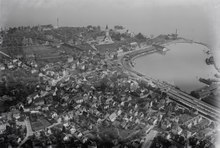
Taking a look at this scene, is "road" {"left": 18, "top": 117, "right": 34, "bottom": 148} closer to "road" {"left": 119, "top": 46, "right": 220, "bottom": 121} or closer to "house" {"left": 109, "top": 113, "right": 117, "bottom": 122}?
"house" {"left": 109, "top": 113, "right": 117, "bottom": 122}

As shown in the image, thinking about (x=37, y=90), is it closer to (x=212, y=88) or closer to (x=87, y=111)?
(x=87, y=111)

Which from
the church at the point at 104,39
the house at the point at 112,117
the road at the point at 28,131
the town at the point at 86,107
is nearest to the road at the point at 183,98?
the town at the point at 86,107

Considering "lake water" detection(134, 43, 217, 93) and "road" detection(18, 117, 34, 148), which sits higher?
"lake water" detection(134, 43, 217, 93)

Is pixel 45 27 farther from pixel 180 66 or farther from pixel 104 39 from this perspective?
pixel 180 66

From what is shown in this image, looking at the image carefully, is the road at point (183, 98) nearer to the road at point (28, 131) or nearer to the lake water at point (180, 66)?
the lake water at point (180, 66)

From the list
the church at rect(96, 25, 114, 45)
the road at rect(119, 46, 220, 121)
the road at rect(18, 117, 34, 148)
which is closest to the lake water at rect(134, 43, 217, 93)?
the road at rect(119, 46, 220, 121)

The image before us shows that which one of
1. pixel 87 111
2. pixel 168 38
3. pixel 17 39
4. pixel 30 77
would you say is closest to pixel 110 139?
pixel 87 111
